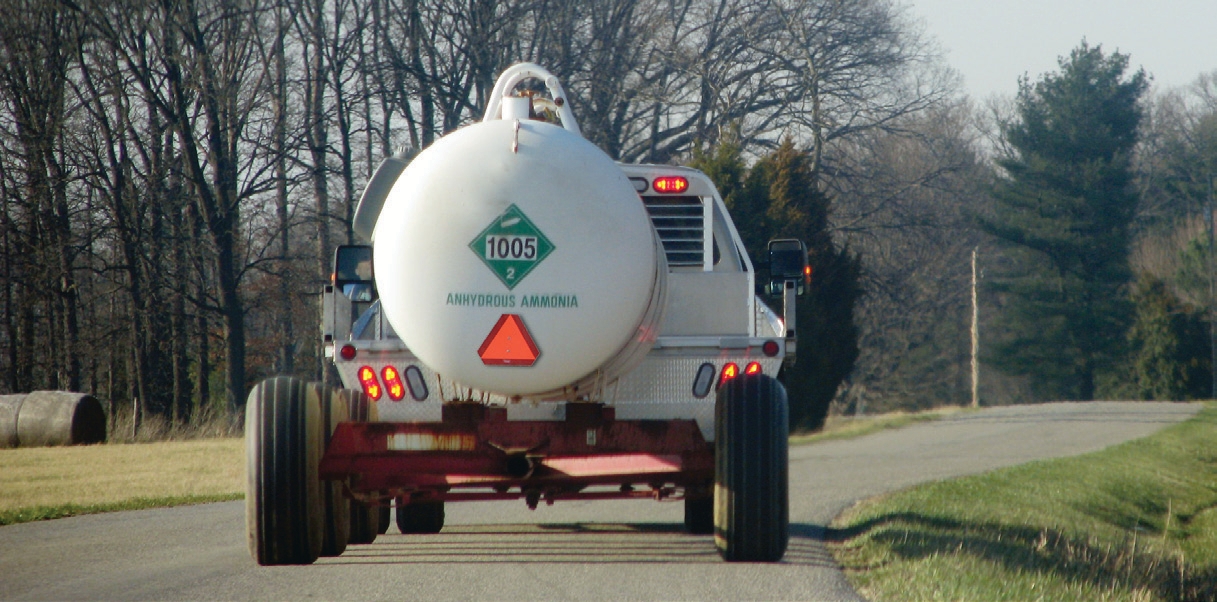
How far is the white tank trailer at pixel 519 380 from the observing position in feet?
19.2

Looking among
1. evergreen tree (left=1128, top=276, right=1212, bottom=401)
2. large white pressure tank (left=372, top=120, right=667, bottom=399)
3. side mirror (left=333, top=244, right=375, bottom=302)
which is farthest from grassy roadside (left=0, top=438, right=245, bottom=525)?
evergreen tree (left=1128, top=276, right=1212, bottom=401)

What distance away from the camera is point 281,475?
6301 millimetres

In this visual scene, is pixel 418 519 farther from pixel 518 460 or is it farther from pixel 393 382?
pixel 518 460

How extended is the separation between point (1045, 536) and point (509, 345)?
18.2 feet

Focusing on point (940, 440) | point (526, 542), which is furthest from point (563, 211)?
point (940, 440)

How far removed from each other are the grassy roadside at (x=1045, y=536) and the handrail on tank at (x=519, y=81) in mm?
3418

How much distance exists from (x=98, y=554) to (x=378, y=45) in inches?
936

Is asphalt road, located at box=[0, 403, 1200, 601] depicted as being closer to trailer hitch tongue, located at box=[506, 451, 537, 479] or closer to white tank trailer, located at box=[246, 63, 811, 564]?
white tank trailer, located at box=[246, 63, 811, 564]

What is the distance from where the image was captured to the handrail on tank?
333 inches

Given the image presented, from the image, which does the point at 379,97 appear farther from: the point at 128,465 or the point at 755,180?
the point at 128,465

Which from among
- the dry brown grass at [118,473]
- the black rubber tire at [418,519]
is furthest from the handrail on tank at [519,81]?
the dry brown grass at [118,473]

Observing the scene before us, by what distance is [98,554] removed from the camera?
849 centimetres

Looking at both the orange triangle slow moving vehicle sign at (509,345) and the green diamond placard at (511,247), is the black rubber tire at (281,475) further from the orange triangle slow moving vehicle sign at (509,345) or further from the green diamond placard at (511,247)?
the green diamond placard at (511,247)

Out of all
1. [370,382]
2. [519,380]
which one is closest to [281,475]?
[370,382]
